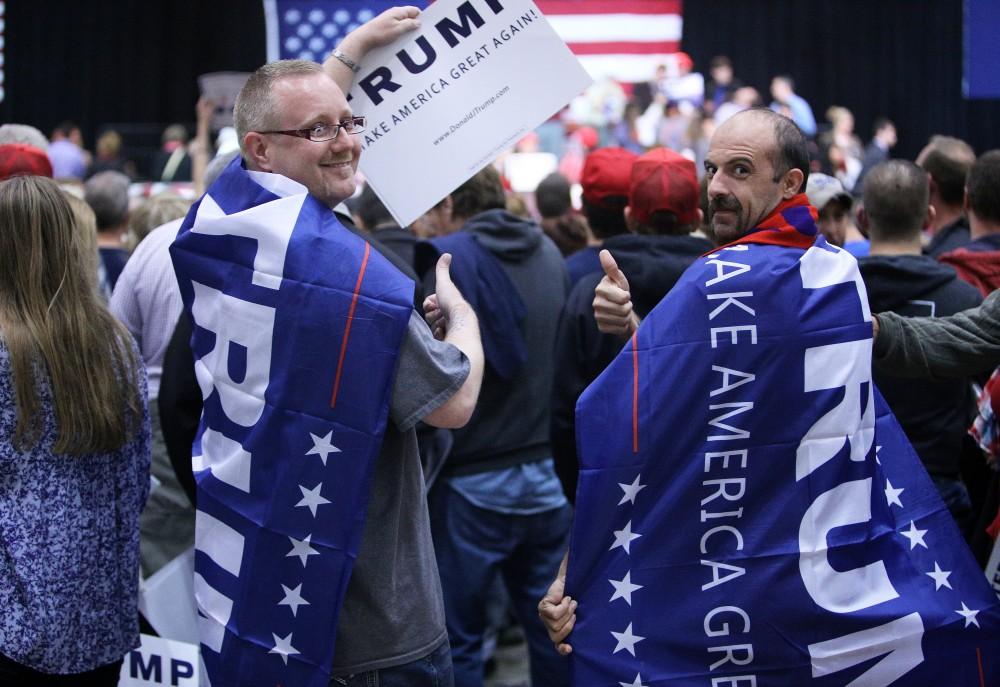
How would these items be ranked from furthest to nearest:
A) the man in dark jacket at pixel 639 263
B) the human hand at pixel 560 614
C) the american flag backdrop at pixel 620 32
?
1. the american flag backdrop at pixel 620 32
2. the man in dark jacket at pixel 639 263
3. the human hand at pixel 560 614

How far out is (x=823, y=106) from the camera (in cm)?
2066

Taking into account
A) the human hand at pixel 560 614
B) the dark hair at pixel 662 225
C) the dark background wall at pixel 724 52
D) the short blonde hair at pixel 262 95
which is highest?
the short blonde hair at pixel 262 95

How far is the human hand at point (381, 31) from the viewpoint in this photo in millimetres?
2768

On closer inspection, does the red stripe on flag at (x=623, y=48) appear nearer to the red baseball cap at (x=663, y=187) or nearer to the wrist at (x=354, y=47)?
the red baseball cap at (x=663, y=187)

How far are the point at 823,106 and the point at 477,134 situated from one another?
19.0m

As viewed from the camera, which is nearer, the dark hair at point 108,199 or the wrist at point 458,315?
the wrist at point 458,315

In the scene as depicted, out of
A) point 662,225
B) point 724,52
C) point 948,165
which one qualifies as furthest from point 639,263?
point 724,52

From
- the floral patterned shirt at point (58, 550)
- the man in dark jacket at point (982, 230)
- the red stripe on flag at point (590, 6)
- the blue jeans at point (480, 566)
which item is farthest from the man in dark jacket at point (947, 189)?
the red stripe on flag at point (590, 6)

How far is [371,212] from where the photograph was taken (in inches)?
194

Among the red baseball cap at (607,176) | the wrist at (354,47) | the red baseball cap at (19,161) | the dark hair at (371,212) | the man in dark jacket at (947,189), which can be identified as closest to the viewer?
the wrist at (354,47)

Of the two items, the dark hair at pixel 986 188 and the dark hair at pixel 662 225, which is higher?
the dark hair at pixel 662 225

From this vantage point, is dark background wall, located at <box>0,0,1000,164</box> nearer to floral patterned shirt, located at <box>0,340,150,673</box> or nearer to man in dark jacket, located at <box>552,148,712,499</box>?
man in dark jacket, located at <box>552,148,712,499</box>

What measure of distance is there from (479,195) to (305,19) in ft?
5.83

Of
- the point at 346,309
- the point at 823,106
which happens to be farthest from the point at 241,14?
the point at 346,309
